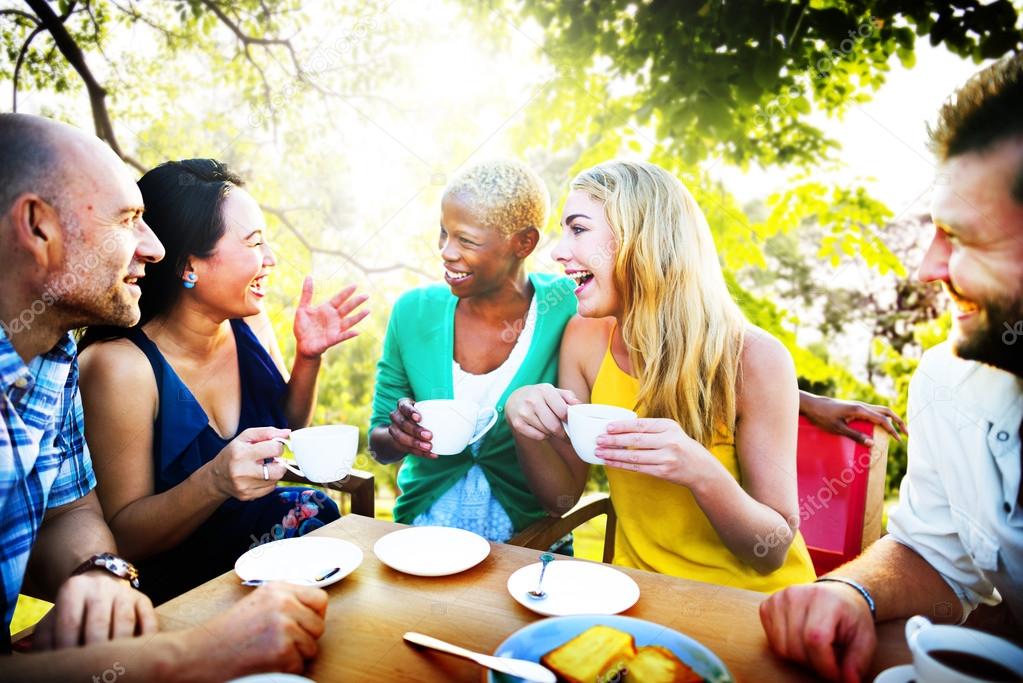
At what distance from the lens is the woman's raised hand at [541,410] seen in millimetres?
1723

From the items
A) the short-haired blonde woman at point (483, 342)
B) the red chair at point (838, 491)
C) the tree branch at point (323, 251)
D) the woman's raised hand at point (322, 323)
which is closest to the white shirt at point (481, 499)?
the short-haired blonde woman at point (483, 342)

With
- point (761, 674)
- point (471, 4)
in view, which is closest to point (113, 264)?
point (761, 674)

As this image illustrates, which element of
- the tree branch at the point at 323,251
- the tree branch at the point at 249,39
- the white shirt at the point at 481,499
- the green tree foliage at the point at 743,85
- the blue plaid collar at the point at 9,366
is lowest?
the white shirt at the point at 481,499

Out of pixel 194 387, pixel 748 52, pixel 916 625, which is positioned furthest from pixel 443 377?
pixel 748 52

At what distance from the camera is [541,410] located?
5.69 ft

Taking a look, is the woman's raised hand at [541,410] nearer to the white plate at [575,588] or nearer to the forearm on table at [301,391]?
the white plate at [575,588]

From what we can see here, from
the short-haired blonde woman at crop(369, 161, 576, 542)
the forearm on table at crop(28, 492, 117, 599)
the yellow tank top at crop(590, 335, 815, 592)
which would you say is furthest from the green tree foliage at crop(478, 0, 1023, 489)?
the forearm on table at crop(28, 492, 117, 599)

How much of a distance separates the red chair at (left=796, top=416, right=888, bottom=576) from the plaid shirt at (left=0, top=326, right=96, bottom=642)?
6.62 ft

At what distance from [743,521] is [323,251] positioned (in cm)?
345

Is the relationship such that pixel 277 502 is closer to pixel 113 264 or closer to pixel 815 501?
pixel 113 264

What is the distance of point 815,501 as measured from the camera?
1.98 metres

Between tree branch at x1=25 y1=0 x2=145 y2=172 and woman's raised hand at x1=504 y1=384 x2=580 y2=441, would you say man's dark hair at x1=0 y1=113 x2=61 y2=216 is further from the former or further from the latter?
tree branch at x1=25 y1=0 x2=145 y2=172

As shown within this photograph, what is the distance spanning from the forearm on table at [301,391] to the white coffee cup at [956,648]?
6.16 ft

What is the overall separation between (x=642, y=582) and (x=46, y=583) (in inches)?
52.9
